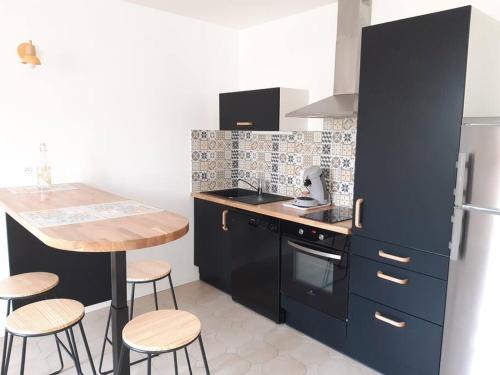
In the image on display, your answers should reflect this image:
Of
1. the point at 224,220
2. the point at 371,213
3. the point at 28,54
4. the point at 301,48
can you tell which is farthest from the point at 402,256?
the point at 28,54

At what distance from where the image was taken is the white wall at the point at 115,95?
8.78 feet

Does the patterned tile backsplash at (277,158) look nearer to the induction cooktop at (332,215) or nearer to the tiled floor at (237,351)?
the induction cooktop at (332,215)

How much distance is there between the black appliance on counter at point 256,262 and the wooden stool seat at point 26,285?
1.44 m

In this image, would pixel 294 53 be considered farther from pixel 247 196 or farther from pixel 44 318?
pixel 44 318

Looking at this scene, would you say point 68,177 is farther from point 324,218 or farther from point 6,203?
point 324,218

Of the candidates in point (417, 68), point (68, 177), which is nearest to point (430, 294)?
point (417, 68)

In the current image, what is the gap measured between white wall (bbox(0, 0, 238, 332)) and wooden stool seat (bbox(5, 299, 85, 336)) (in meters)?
1.20

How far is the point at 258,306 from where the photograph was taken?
3088 mm

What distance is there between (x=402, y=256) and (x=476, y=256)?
1.21ft

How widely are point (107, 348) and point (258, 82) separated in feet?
8.50

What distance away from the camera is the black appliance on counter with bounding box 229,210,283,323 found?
2904mm

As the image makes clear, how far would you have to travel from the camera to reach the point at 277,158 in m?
Result: 3.56

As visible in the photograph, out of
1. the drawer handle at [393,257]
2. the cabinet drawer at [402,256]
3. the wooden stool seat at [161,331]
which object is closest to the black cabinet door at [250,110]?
the cabinet drawer at [402,256]

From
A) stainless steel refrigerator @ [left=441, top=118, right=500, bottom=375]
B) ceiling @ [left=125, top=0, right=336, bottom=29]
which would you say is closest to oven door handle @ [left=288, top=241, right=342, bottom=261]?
stainless steel refrigerator @ [left=441, top=118, right=500, bottom=375]
